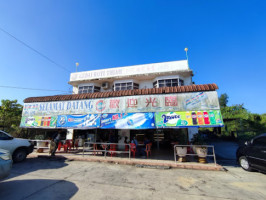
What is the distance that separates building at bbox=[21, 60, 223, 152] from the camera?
24.5ft

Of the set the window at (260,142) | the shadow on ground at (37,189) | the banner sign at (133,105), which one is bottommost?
the shadow on ground at (37,189)

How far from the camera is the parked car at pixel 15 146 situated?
6875 mm

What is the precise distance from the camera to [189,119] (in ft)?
24.1

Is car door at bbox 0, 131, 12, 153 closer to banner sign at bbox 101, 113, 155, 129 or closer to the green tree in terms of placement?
banner sign at bbox 101, 113, 155, 129

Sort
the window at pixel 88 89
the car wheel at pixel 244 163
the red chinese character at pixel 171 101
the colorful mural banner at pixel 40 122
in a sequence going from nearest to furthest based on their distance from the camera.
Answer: the car wheel at pixel 244 163, the red chinese character at pixel 171 101, the colorful mural banner at pixel 40 122, the window at pixel 88 89

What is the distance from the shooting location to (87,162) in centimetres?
773

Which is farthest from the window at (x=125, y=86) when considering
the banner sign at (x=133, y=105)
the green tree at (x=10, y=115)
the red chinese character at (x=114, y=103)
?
the green tree at (x=10, y=115)

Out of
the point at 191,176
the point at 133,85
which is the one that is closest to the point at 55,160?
the point at 191,176

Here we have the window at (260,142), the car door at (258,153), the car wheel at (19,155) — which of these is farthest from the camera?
the car wheel at (19,155)

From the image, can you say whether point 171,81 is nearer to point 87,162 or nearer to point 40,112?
point 87,162

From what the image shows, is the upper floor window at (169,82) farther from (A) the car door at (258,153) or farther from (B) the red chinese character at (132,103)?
(A) the car door at (258,153)

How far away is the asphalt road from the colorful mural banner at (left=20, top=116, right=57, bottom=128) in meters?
4.29

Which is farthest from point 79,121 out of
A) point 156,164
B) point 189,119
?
point 189,119

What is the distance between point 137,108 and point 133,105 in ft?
1.17
